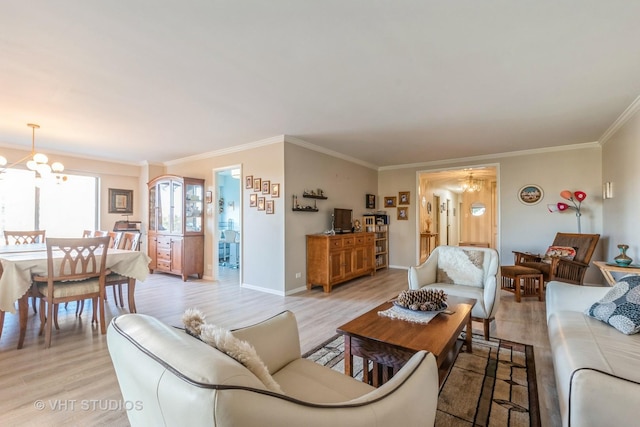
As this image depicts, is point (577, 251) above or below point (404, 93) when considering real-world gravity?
below

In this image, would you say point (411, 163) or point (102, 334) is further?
point (411, 163)

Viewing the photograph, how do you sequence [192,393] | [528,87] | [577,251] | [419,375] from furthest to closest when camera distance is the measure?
[577,251], [528,87], [419,375], [192,393]

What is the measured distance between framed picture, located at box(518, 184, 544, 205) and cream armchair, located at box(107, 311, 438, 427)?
18.1 ft

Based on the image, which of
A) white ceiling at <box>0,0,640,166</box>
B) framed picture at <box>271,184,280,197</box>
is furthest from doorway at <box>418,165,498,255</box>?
framed picture at <box>271,184,280,197</box>

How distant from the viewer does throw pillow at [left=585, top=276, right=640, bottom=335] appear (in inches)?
67.8

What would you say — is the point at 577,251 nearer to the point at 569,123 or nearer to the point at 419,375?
the point at 569,123

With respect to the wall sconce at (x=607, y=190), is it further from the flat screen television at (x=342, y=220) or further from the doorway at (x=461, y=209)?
the flat screen television at (x=342, y=220)

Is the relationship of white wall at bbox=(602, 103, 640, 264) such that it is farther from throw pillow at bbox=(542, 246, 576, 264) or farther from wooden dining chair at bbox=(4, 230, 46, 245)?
wooden dining chair at bbox=(4, 230, 46, 245)

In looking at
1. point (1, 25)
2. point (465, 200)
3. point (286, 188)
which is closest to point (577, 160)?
point (286, 188)

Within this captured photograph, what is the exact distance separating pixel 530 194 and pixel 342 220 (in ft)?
11.4

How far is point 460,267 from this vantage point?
10.3 feet

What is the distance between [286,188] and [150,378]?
150 inches

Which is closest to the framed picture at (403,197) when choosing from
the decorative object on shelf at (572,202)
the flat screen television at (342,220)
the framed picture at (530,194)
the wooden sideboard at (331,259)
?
the flat screen television at (342,220)

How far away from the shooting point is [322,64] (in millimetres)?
2336
